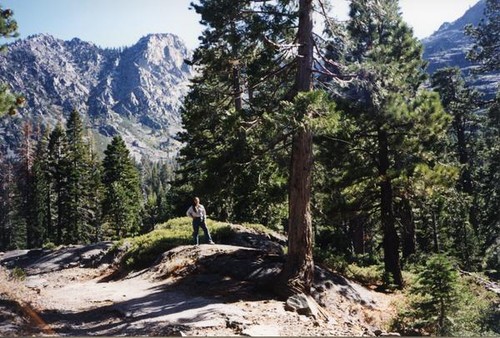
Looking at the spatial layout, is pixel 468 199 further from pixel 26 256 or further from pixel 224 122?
pixel 26 256

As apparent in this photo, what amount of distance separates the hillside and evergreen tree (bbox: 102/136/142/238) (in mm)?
34335

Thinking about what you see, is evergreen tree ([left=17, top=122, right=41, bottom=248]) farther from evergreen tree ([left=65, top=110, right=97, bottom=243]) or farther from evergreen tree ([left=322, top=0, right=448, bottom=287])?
evergreen tree ([left=322, top=0, right=448, bottom=287])

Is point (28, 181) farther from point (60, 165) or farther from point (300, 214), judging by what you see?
point (300, 214)

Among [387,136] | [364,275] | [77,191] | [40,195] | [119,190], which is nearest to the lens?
[387,136]

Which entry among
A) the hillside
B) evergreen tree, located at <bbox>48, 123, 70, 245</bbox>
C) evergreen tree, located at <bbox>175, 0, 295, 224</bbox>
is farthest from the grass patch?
evergreen tree, located at <bbox>48, 123, 70, 245</bbox>

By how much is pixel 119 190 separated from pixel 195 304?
42.4 m

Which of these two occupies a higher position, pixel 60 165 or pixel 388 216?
pixel 60 165

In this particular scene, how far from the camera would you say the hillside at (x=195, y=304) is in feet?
27.4

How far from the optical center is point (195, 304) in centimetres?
975

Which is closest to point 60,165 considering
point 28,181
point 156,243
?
point 28,181

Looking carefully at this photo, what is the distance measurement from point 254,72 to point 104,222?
53146 mm

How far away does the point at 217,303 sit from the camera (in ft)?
31.7

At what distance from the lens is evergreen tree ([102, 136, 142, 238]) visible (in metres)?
50.2

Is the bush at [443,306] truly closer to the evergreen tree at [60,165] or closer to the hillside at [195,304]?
the hillside at [195,304]
